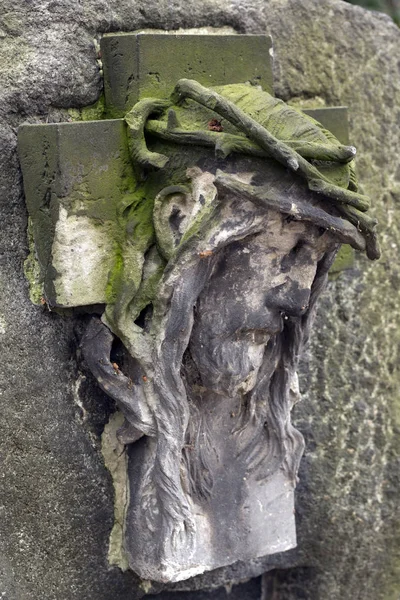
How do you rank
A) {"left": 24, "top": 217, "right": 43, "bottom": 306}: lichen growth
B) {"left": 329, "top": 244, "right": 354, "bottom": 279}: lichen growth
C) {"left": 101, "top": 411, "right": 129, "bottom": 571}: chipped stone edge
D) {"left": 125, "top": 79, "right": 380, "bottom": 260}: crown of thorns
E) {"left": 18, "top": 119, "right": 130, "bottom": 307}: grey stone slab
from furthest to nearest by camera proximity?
{"left": 329, "top": 244, "right": 354, "bottom": 279}: lichen growth
{"left": 101, "top": 411, "right": 129, "bottom": 571}: chipped stone edge
{"left": 24, "top": 217, "right": 43, "bottom": 306}: lichen growth
{"left": 18, "top": 119, "right": 130, "bottom": 307}: grey stone slab
{"left": 125, "top": 79, "right": 380, "bottom": 260}: crown of thorns

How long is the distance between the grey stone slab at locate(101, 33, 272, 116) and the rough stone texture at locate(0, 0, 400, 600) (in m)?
0.06

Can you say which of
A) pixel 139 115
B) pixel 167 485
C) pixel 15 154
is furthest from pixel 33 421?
pixel 139 115

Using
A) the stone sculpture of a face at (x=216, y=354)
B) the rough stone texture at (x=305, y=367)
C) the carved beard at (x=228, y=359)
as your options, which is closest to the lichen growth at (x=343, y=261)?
the rough stone texture at (x=305, y=367)

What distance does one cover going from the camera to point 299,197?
158cm

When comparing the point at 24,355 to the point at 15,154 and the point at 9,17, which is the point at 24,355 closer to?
the point at 15,154

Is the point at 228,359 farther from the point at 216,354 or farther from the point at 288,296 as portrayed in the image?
the point at 288,296

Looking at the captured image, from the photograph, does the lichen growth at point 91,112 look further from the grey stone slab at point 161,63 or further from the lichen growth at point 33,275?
the lichen growth at point 33,275

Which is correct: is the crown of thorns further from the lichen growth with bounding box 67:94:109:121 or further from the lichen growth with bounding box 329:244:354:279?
the lichen growth with bounding box 329:244:354:279

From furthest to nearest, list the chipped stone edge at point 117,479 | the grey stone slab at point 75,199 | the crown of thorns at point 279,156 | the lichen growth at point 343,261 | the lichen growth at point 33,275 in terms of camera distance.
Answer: the lichen growth at point 343,261, the chipped stone edge at point 117,479, the lichen growth at point 33,275, the grey stone slab at point 75,199, the crown of thorns at point 279,156

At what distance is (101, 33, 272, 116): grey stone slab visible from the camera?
1.75 metres

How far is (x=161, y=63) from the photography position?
177 centimetres

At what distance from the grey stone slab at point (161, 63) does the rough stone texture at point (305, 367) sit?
6 cm

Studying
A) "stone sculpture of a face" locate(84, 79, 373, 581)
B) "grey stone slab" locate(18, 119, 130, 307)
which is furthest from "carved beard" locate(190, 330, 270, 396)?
"grey stone slab" locate(18, 119, 130, 307)

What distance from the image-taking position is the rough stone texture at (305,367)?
5.75ft
